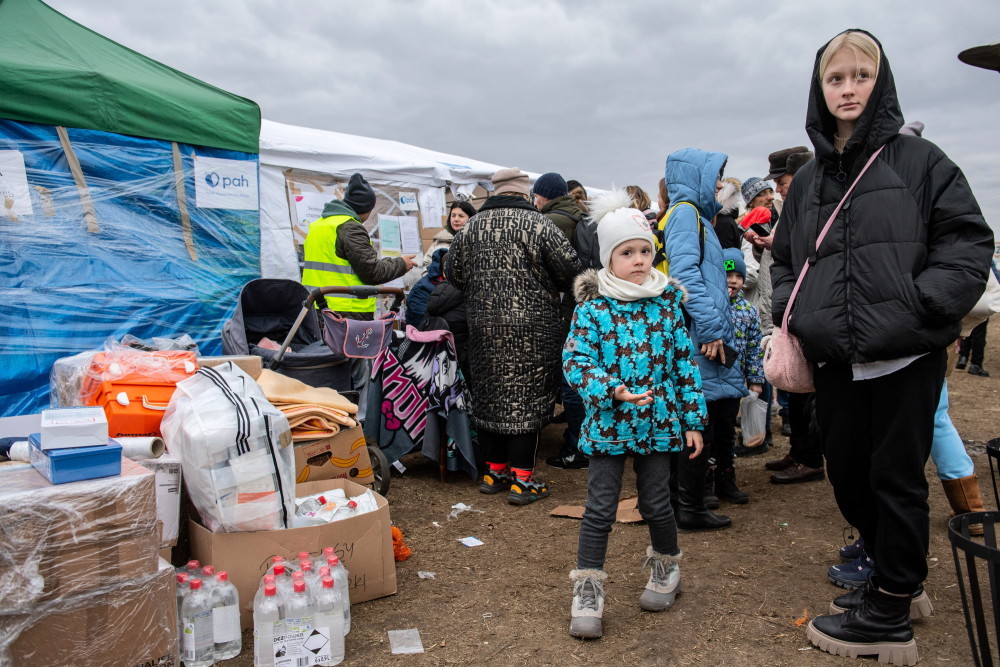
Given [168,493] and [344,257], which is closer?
[168,493]

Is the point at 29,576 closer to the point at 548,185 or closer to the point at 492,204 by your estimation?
the point at 492,204

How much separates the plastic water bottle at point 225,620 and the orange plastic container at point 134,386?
0.85 m

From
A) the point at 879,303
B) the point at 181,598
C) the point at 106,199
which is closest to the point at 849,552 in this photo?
the point at 879,303

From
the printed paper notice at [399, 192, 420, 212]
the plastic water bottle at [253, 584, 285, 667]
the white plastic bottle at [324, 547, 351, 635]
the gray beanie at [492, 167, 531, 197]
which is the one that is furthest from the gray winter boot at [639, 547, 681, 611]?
the printed paper notice at [399, 192, 420, 212]

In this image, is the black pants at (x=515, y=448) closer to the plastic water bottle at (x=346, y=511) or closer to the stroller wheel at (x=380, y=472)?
the stroller wheel at (x=380, y=472)

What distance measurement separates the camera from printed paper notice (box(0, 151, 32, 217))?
4.86 metres

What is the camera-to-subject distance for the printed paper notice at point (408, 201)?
8086mm

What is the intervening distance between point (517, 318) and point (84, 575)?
2937 millimetres

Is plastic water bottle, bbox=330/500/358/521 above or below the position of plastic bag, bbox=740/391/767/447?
above

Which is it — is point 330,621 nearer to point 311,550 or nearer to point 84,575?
point 311,550

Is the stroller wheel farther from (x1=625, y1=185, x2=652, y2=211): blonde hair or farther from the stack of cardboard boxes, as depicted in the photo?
(x1=625, y1=185, x2=652, y2=211): blonde hair

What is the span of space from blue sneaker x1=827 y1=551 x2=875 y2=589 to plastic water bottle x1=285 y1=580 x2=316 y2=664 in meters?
2.28

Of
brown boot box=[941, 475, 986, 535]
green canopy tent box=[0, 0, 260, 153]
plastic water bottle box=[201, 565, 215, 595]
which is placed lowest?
brown boot box=[941, 475, 986, 535]

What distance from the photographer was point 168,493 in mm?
2918
